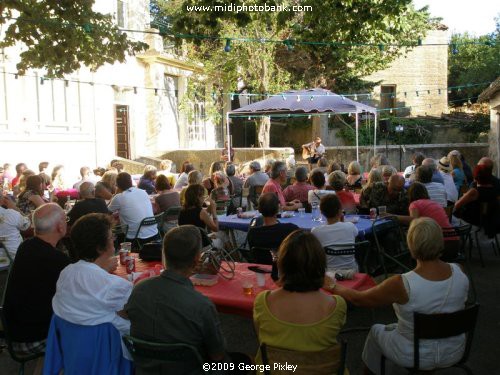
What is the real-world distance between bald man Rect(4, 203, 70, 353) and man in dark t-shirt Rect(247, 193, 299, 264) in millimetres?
1864

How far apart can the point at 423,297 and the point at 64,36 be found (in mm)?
7916

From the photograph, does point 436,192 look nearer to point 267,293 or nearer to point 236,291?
point 236,291

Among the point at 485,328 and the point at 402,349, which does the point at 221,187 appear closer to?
the point at 485,328

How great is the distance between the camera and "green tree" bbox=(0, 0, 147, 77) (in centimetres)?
848

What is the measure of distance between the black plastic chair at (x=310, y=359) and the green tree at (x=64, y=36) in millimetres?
7204

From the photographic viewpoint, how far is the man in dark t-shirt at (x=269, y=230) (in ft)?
15.0

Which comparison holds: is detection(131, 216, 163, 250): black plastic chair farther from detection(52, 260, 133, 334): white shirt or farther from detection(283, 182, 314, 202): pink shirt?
detection(52, 260, 133, 334): white shirt

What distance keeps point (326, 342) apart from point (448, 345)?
85 cm

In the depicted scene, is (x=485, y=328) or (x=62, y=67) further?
(x=62, y=67)

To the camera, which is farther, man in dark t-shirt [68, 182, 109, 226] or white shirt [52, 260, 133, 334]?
man in dark t-shirt [68, 182, 109, 226]

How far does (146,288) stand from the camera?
2549 millimetres

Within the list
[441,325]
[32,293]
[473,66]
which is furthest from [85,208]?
[473,66]

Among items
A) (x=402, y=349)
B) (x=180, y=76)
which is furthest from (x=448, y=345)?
(x=180, y=76)

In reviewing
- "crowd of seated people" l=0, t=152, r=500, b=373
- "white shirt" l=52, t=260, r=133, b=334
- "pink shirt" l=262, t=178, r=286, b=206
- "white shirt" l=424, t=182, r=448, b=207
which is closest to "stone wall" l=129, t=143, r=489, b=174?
"pink shirt" l=262, t=178, r=286, b=206
